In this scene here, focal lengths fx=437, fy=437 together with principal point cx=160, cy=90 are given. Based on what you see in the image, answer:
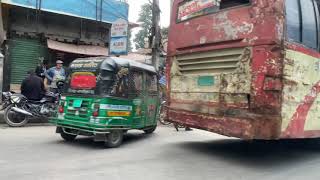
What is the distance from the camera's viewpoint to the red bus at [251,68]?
6965 millimetres

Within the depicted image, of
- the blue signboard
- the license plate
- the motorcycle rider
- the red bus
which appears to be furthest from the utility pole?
the red bus

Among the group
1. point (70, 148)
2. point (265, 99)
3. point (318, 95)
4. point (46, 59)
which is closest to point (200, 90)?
point (265, 99)

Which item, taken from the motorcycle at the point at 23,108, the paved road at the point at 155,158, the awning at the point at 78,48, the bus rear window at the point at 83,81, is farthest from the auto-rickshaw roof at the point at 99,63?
the awning at the point at 78,48

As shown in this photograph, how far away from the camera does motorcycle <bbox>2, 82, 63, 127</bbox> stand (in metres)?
11.8

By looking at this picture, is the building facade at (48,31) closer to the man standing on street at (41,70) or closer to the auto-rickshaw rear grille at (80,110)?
the man standing on street at (41,70)

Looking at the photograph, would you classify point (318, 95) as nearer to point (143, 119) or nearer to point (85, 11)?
point (143, 119)

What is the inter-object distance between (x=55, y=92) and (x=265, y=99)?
7.79 meters

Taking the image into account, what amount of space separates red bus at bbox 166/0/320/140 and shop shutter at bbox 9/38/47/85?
378 inches

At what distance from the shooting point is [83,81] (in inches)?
364

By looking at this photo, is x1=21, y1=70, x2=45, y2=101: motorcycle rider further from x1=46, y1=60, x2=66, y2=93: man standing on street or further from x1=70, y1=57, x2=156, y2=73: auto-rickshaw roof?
x1=70, y1=57, x2=156, y2=73: auto-rickshaw roof

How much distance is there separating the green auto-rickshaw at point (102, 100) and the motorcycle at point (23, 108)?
2679 millimetres

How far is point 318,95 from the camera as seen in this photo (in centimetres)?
794

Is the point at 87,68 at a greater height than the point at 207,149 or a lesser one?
greater

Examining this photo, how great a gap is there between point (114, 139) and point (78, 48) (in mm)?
8855
